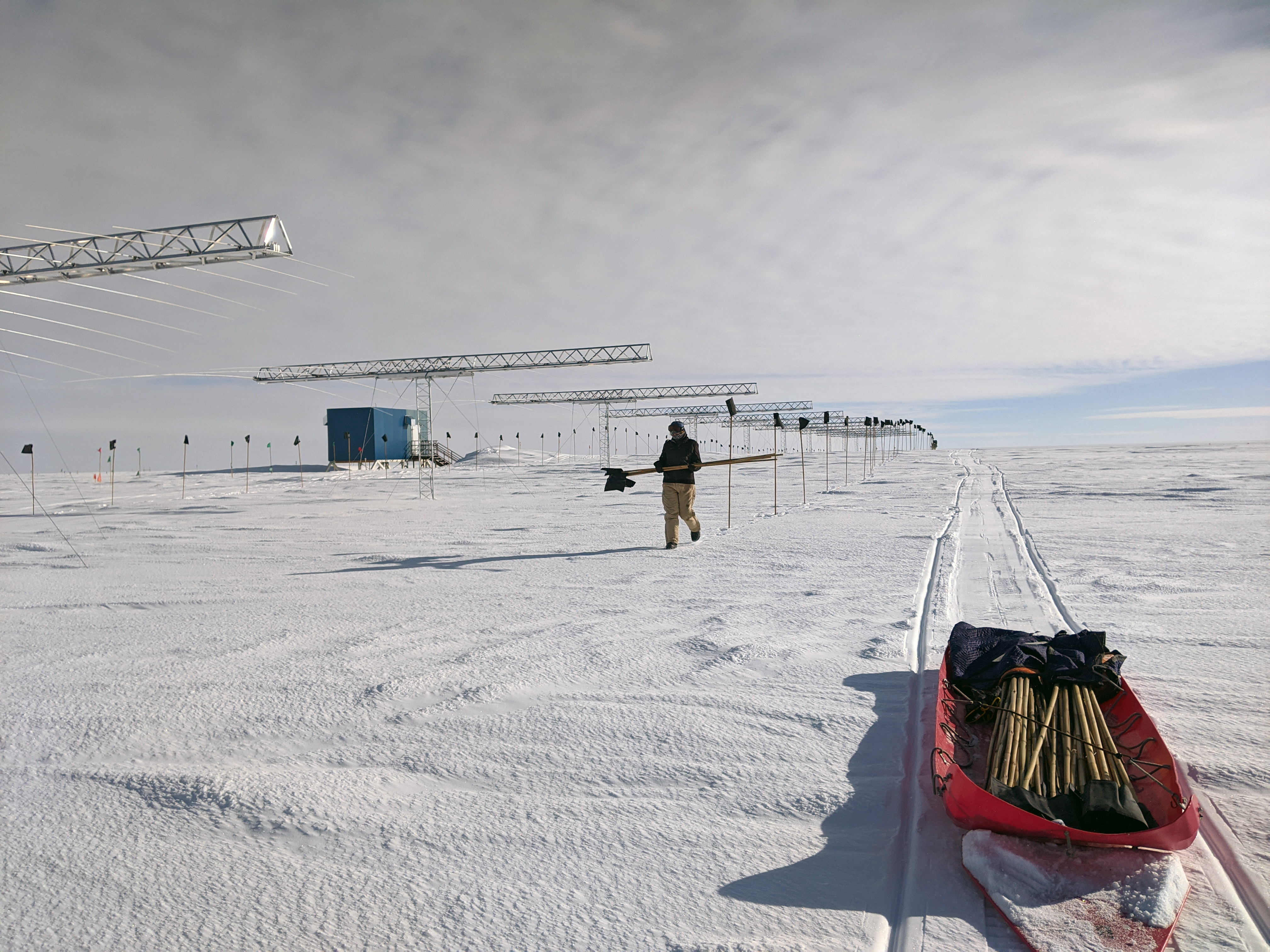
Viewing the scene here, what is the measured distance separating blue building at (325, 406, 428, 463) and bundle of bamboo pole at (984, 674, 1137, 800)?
3671 cm

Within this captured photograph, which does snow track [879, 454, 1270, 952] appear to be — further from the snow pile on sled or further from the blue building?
the blue building

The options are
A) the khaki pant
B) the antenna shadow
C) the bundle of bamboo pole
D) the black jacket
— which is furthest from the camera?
the khaki pant

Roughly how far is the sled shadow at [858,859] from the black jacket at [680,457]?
5746 mm

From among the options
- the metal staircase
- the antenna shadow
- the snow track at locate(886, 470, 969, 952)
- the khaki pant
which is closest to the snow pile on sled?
the snow track at locate(886, 470, 969, 952)

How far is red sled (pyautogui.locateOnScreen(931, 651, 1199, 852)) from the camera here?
6.77ft

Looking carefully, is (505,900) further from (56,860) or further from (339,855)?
(56,860)

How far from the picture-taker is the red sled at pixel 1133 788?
206 centimetres

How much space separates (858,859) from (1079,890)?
64cm

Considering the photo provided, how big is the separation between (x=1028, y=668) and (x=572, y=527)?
8.73 m

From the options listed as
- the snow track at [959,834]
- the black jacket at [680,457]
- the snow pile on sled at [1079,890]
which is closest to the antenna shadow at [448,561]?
the black jacket at [680,457]

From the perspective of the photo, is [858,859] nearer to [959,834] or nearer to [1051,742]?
[959,834]

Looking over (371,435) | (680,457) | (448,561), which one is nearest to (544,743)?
(448,561)

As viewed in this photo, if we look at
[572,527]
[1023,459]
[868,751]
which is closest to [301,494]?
[572,527]

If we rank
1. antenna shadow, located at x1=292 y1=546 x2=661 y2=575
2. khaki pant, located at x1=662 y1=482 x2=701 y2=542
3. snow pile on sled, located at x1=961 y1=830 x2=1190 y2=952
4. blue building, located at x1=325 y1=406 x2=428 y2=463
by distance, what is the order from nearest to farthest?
→ snow pile on sled, located at x1=961 y1=830 x2=1190 y2=952
antenna shadow, located at x1=292 y1=546 x2=661 y2=575
khaki pant, located at x1=662 y1=482 x2=701 y2=542
blue building, located at x1=325 y1=406 x2=428 y2=463
